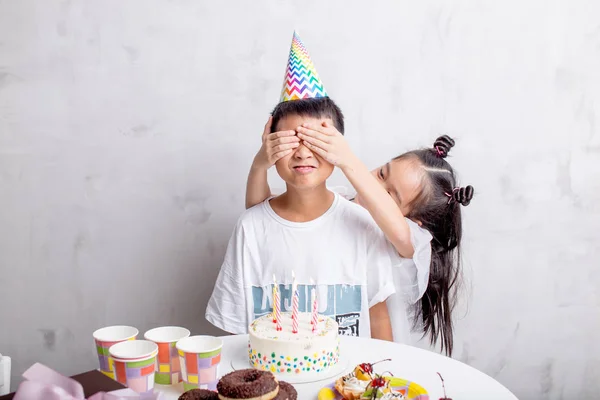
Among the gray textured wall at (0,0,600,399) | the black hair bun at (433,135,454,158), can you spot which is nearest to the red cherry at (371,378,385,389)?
the black hair bun at (433,135,454,158)

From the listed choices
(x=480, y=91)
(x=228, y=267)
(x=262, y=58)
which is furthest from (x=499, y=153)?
(x=228, y=267)

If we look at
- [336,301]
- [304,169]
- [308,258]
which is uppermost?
[304,169]

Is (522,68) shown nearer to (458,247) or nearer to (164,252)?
(458,247)

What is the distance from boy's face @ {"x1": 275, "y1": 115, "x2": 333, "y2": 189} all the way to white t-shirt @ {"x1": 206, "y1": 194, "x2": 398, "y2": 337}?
0.14 metres

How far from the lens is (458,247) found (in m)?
1.92

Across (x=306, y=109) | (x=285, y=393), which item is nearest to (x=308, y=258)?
(x=306, y=109)

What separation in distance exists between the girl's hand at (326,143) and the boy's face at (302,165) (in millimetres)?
22

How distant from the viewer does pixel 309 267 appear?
5.34ft

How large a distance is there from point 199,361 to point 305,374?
9.4 inches

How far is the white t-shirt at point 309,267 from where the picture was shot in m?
1.62

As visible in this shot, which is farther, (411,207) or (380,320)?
(411,207)

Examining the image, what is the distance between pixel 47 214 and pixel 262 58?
908 mm

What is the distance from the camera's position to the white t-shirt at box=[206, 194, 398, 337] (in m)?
1.62

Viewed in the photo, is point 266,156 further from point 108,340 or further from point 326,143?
point 108,340
